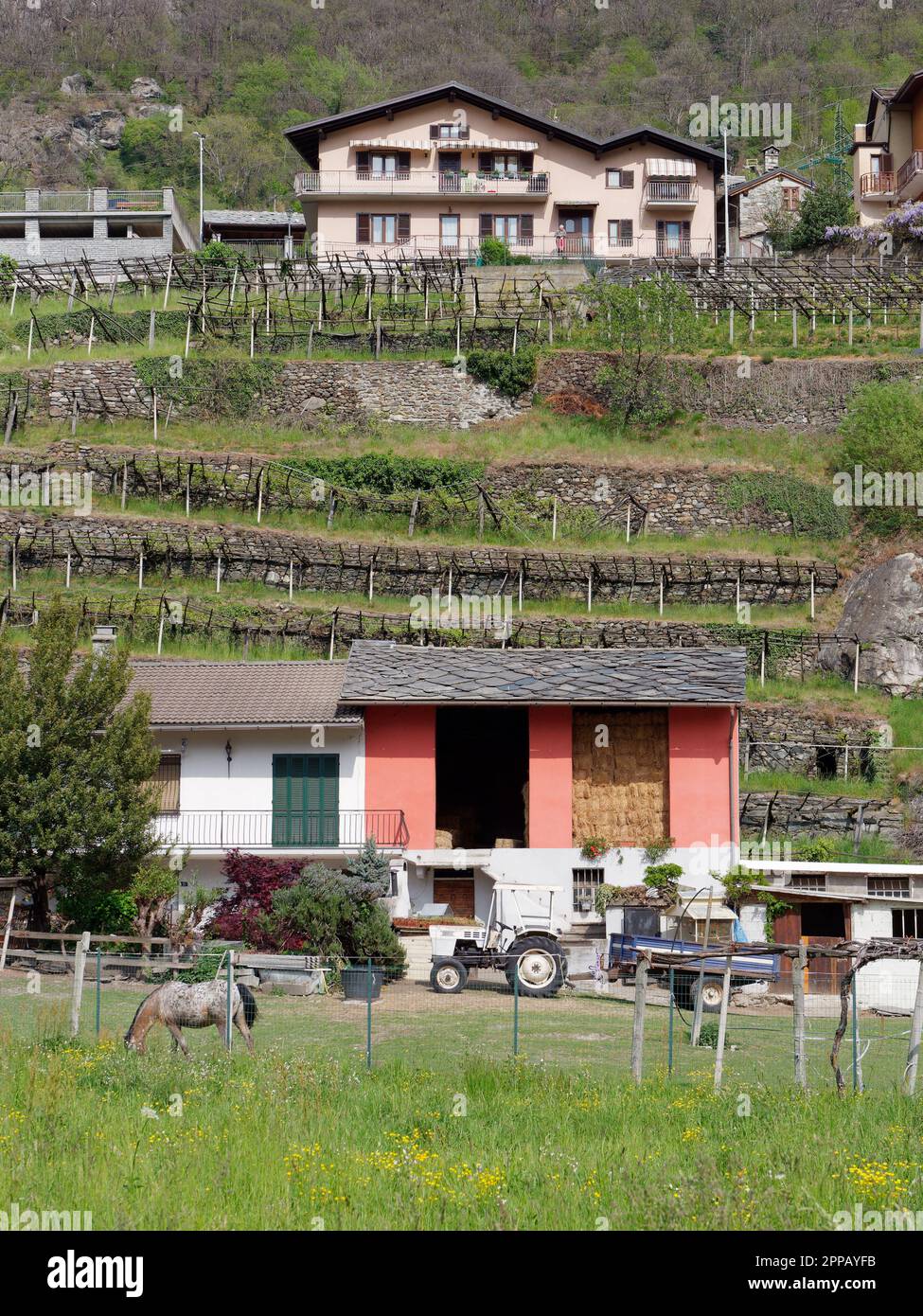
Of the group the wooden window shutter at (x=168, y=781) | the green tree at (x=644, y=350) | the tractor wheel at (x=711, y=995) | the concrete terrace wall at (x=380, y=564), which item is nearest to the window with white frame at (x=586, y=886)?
the tractor wheel at (x=711, y=995)

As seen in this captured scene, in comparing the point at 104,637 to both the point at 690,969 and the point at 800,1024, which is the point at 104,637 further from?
the point at 800,1024

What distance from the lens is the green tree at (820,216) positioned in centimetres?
6481

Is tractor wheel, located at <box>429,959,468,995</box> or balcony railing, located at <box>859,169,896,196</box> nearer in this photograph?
tractor wheel, located at <box>429,959,468,995</box>

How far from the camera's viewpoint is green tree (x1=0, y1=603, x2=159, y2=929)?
85.5ft

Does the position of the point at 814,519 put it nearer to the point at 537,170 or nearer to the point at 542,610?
the point at 542,610

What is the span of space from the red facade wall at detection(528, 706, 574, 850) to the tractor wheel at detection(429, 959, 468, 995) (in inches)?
260

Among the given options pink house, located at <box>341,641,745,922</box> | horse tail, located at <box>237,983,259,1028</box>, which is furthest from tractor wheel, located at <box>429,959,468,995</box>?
pink house, located at <box>341,641,745,922</box>

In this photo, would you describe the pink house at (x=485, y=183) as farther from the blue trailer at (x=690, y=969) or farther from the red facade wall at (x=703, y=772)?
the blue trailer at (x=690, y=969)

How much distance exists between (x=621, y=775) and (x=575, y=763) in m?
0.94

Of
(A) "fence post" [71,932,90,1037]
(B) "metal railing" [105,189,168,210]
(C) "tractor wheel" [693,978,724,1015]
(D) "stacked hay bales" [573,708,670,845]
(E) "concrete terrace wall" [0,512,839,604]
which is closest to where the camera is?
(A) "fence post" [71,932,90,1037]

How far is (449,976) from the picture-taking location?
983 inches

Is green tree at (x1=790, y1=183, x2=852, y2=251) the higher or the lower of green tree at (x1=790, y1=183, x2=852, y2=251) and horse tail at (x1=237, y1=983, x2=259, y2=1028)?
the higher

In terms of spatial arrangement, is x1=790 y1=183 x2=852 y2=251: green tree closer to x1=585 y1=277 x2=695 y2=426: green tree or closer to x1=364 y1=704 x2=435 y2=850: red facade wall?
x1=585 y1=277 x2=695 y2=426: green tree
